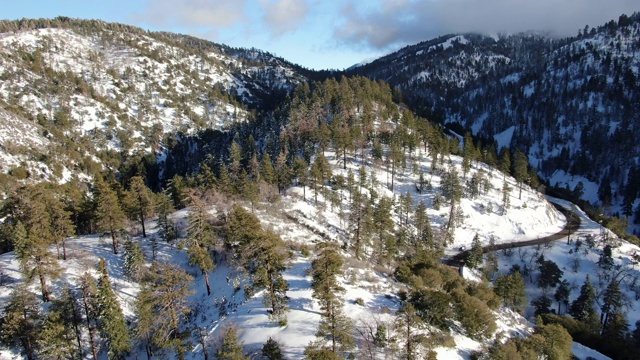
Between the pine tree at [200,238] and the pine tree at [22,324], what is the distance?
1489cm

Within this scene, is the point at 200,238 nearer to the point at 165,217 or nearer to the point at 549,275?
the point at 165,217

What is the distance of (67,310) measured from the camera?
3534 centimetres

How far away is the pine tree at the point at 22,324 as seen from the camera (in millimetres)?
32750

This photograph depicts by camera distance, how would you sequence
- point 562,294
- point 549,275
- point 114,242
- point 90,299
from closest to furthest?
point 90,299 < point 114,242 < point 562,294 < point 549,275

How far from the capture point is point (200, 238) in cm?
4559

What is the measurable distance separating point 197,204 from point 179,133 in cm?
15868

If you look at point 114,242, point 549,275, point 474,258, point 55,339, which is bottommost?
point 549,275

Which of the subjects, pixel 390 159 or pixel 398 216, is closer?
pixel 398 216

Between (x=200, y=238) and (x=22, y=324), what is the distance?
18388 mm

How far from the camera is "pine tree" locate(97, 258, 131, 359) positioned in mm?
35188

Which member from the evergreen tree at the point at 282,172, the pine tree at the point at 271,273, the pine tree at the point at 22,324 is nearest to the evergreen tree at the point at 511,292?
the pine tree at the point at 271,273

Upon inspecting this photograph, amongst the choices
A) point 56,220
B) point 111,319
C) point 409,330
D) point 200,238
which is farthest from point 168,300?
point 56,220

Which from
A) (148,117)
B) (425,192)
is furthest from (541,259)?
(148,117)

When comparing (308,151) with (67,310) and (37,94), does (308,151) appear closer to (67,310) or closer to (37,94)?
(67,310)
